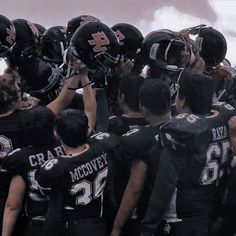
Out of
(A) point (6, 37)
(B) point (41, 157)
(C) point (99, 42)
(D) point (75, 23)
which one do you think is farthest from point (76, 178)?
(D) point (75, 23)

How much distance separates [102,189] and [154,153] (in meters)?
0.35

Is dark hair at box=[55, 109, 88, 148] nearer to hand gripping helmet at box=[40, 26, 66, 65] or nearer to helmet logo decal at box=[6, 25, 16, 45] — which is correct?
helmet logo decal at box=[6, 25, 16, 45]

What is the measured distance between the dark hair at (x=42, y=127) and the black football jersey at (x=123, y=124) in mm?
508

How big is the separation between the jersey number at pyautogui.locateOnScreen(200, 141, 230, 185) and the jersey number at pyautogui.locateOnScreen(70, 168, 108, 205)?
1.77 ft

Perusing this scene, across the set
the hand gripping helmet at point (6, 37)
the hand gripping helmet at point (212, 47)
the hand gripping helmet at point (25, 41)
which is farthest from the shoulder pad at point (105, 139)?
the hand gripping helmet at point (212, 47)

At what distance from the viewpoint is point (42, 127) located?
3.06 m

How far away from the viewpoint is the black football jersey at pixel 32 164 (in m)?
3.03

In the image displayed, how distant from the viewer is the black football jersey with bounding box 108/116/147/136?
3.46 meters

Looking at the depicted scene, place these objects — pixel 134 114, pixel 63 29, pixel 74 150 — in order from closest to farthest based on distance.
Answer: pixel 74 150 < pixel 134 114 < pixel 63 29

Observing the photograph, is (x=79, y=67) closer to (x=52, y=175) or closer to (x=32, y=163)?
(x=32, y=163)

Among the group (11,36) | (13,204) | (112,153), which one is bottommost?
(13,204)

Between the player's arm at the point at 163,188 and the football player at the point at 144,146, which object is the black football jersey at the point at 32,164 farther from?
the player's arm at the point at 163,188

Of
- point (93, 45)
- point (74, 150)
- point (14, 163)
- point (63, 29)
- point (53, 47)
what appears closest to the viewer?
point (74, 150)

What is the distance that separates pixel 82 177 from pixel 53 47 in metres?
1.44
